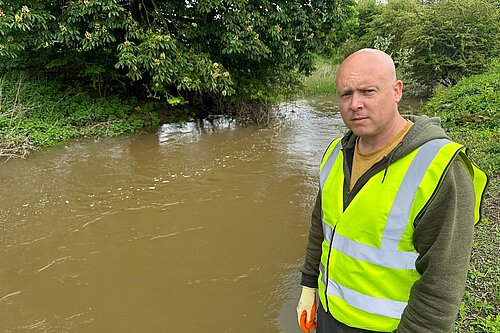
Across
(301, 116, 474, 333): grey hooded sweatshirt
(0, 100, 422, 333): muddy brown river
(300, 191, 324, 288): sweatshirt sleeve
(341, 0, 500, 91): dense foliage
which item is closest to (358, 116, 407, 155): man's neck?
(301, 116, 474, 333): grey hooded sweatshirt

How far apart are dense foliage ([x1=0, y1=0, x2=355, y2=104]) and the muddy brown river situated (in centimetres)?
170

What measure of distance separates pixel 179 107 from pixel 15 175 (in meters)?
4.74

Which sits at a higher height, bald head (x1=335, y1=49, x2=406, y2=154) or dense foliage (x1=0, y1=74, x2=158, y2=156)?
bald head (x1=335, y1=49, x2=406, y2=154)

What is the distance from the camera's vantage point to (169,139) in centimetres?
827

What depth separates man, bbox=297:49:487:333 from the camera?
3.78 ft

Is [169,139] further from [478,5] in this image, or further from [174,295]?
[478,5]

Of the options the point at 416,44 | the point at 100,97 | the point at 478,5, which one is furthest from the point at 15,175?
the point at 478,5

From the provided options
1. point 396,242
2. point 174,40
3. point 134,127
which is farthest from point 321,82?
point 396,242

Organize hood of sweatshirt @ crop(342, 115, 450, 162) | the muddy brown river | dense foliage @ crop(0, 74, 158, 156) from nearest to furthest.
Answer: hood of sweatshirt @ crop(342, 115, 450, 162) → the muddy brown river → dense foliage @ crop(0, 74, 158, 156)

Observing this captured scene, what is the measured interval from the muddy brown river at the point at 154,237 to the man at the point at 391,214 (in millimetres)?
1828

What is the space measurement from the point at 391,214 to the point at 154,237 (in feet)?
11.5

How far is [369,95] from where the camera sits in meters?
1.33

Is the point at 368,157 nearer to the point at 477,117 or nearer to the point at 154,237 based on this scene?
the point at 154,237

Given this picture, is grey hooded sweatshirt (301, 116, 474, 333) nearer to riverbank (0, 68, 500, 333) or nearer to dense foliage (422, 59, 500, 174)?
riverbank (0, 68, 500, 333)
